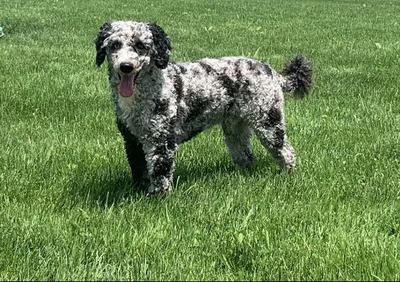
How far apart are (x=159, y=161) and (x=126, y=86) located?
767mm

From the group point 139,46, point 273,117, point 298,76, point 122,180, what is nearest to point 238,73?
point 273,117

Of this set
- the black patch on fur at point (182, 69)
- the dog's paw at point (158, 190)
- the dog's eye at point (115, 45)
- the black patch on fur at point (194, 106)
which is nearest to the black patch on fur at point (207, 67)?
the black patch on fur at point (182, 69)

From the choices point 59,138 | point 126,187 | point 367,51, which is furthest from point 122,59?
point 367,51

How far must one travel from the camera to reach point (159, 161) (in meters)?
5.14

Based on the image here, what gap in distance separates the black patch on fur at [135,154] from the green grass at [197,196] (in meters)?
0.16

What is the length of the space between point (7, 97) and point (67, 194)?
4020 millimetres

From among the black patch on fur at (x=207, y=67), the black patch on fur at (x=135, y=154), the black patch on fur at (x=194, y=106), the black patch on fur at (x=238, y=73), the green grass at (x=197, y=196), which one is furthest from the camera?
the black patch on fur at (x=238, y=73)

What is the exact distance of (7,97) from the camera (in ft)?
28.0

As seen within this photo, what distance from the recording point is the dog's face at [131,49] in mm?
4695

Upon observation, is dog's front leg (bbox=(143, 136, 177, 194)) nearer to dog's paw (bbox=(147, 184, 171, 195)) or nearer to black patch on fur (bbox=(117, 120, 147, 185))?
dog's paw (bbox=(147, 184, 171, 195))

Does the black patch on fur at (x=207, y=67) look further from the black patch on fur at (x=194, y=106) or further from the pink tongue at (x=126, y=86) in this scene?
the pink tongue at (x=126, y=86)

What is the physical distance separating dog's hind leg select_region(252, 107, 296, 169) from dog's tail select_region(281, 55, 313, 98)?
1.73 feet

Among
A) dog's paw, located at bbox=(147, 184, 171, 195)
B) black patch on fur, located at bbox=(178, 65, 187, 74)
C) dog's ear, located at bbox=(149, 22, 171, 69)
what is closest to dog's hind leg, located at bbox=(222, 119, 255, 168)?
black patch on fur, located at bbox=(178, 65, 187, 74)

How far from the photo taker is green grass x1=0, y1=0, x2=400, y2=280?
3.74 metres
